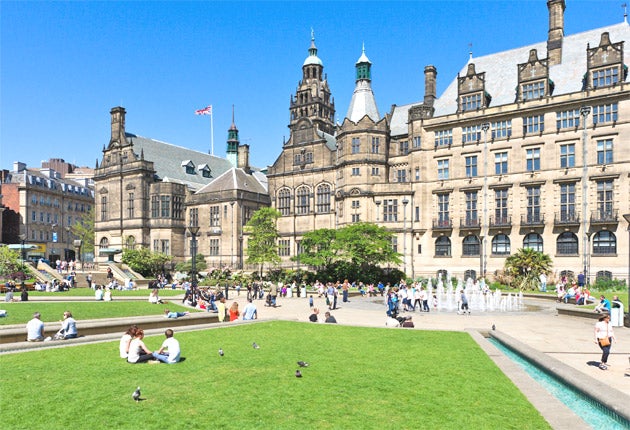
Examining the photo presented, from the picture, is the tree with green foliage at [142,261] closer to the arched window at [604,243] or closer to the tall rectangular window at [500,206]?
the tall rectangular window at [500,206]

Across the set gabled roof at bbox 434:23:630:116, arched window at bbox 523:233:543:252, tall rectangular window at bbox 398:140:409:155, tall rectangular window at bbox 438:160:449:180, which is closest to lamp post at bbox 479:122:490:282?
gabled roof at bbox 434:23:630:116

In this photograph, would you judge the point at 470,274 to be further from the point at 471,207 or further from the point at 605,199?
the point at 605,199

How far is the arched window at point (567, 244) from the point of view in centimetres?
5022

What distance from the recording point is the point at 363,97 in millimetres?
66250

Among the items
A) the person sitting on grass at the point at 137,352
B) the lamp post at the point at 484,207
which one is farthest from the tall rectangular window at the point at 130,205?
the person sitting on grass at the point at 137,352

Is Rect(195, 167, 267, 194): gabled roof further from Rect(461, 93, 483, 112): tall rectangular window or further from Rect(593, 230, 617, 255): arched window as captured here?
Rect(593, 230, 617, 255): arched window

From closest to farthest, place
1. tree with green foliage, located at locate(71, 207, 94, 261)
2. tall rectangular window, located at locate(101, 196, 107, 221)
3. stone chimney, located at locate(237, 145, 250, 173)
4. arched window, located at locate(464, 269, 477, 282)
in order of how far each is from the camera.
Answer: arched window, located at locate(464, 269, 477, 282), tall rectangular window, located at locate(101, 196, 107, 221), stone chimney, located at locate(237, 145, 250, 173), tree with green foliage, located at locate(71, 207, 94, 261)

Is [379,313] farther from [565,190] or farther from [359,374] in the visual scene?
[565,190]

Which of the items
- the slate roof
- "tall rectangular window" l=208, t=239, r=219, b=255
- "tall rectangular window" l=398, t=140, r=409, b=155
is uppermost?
the slate roof

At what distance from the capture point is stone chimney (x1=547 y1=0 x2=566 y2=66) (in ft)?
186

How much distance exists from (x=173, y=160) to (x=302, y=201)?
2679cm

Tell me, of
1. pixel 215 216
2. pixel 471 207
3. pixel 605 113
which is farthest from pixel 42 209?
pixel 605 113

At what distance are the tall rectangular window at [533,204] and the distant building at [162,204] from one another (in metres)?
37.9

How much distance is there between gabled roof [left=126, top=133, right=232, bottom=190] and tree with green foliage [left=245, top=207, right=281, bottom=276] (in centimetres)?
2170
